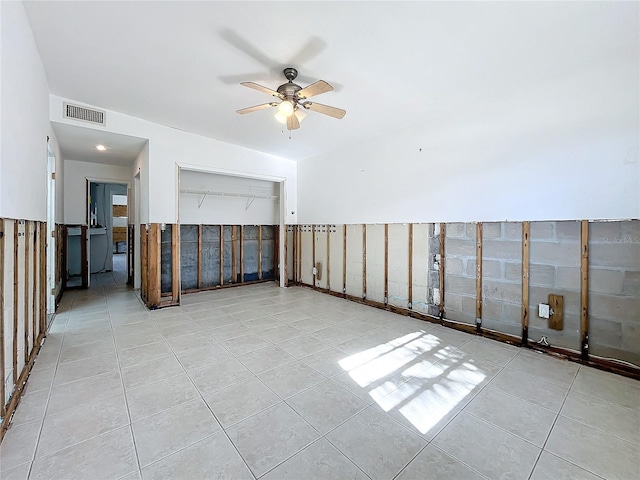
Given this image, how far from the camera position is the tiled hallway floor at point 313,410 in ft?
4.76

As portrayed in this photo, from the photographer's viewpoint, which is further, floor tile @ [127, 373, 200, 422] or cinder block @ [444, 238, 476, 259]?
cinder block @ [444, 238, 476, 259]

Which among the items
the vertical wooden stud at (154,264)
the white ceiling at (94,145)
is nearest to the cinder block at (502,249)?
the vertical wooden stud at (154,264)

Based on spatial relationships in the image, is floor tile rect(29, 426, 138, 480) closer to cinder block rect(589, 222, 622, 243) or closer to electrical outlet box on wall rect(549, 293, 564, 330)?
electrical outlet box on wall rect(549, 293, 564, 330)

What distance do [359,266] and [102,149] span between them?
4.94 meters

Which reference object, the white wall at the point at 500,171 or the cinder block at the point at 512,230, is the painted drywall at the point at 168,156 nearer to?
the white wall at the point at 500,171

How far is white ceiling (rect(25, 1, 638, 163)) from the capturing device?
6.55ft

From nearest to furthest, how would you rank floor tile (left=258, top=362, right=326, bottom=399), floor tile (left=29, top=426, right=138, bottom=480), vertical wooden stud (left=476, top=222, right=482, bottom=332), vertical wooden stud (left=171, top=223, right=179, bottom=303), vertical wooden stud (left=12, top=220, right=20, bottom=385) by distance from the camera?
floor tile (left=29, top=426, right=138, bottom=480) → vertical wooden stud (left=12, top=220, right=20, bottom=385) → floor tile (left=258, top=362, right=326, bottom=399) → vertical wooden stud (left=476, top=222, right=482, bottom=332) → vertical wooden stud (left=171, top=223, right=179, bottom=303)

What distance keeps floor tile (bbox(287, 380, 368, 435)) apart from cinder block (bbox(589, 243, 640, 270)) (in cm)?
259

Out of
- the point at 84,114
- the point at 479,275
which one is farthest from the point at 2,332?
the point at 479,275

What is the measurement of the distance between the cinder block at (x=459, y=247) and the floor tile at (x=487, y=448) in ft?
6.93

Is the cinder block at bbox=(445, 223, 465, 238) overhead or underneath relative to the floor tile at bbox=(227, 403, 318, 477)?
overhead

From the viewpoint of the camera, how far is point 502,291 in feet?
10.4

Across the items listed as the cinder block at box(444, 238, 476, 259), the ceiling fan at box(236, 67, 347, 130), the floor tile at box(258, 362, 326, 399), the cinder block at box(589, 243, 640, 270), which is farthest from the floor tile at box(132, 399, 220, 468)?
the cinder block at box(589, 243, 640, 270)

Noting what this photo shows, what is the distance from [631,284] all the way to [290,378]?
10.3ft
